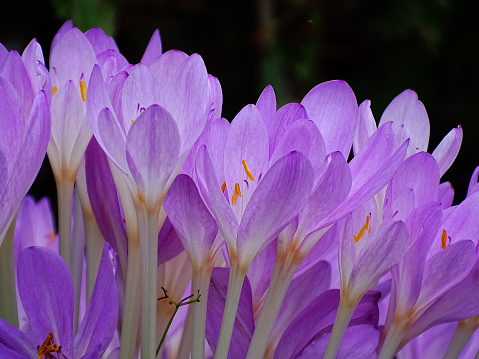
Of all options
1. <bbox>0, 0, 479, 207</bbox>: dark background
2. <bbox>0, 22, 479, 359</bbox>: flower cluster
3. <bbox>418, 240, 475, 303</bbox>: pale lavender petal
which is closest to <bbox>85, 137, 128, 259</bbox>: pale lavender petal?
<bbox>0, 22, 479, 359</bbox>: flower cluster

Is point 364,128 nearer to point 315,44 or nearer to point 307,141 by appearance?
point 307,141

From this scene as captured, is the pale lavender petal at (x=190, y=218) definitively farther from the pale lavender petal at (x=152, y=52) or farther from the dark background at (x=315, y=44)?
the dark background at (x=315, y=44)

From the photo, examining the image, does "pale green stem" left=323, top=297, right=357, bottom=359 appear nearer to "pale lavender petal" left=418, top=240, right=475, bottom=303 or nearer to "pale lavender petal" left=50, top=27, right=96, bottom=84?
"pale lavender petal" left=418, top=240, right=475, bottom=303

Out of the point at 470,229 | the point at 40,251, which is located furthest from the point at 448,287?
the point at 40,251

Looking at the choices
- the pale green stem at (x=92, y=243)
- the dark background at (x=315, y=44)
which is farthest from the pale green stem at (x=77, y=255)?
the dark background at (x=315, y=44)

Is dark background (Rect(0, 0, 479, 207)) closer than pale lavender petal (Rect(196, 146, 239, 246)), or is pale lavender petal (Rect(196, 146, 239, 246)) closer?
pale lavender petal (Rect(196, 146, 239, 246))

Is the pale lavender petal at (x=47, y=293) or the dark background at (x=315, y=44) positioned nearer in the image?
the pale lavender petal at (x=47, y=293)

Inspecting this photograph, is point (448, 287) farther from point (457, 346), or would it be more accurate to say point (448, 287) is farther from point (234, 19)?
point (234, 19)

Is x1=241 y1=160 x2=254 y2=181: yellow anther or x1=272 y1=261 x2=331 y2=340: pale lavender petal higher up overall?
x1=241 y1=160 x2=254 y2=181: yellow anther
